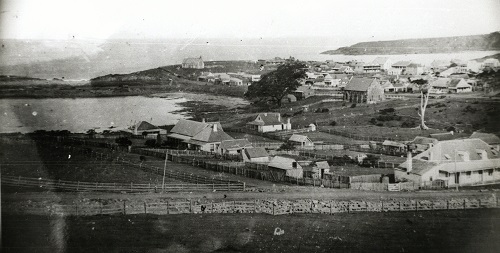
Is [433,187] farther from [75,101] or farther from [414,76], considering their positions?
[75,101]

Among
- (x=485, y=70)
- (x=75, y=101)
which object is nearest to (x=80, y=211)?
(x=75, y=101)

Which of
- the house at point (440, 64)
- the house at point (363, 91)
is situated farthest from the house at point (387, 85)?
the house at point (440, 64)

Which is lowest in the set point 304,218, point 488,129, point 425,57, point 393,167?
point 304,218

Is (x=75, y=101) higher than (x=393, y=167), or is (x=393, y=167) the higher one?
(x=75, y=101)

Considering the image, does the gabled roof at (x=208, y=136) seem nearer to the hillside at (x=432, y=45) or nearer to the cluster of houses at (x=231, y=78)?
the cluster of houses at (x=231, y=78)

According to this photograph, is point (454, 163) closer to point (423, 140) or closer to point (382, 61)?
point (423, 140)

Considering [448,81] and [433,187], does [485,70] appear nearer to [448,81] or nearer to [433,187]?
[448,81]

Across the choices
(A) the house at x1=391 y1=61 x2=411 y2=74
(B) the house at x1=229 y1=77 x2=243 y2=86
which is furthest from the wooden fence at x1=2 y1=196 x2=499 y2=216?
(A) the house at x1=391 y1=61 x2=411 y2=74
